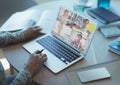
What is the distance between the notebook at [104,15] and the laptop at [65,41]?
1.07 feet

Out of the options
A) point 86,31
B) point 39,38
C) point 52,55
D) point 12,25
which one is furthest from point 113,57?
point 12,25

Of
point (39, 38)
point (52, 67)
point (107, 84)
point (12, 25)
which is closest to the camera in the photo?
point (107, 84)

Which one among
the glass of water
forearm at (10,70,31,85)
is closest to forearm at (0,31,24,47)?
forearm at (10,70,31,85)

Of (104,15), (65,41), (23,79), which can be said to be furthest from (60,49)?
(104,15)

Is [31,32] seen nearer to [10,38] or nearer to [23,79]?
[10,38]

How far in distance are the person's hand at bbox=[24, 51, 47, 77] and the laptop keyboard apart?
0.29 feet

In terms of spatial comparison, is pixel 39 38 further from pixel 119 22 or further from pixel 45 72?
pixel 119 22

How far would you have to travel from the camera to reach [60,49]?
4.36 feet

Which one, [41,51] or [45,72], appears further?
[41,51]

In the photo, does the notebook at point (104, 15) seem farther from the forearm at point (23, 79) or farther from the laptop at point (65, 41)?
the forearm at point (23, 79)

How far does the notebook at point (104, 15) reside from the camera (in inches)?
61.3

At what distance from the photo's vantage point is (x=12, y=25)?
5.26ft

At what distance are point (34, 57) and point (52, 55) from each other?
4.1 inches

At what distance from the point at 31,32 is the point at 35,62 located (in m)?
0.30
